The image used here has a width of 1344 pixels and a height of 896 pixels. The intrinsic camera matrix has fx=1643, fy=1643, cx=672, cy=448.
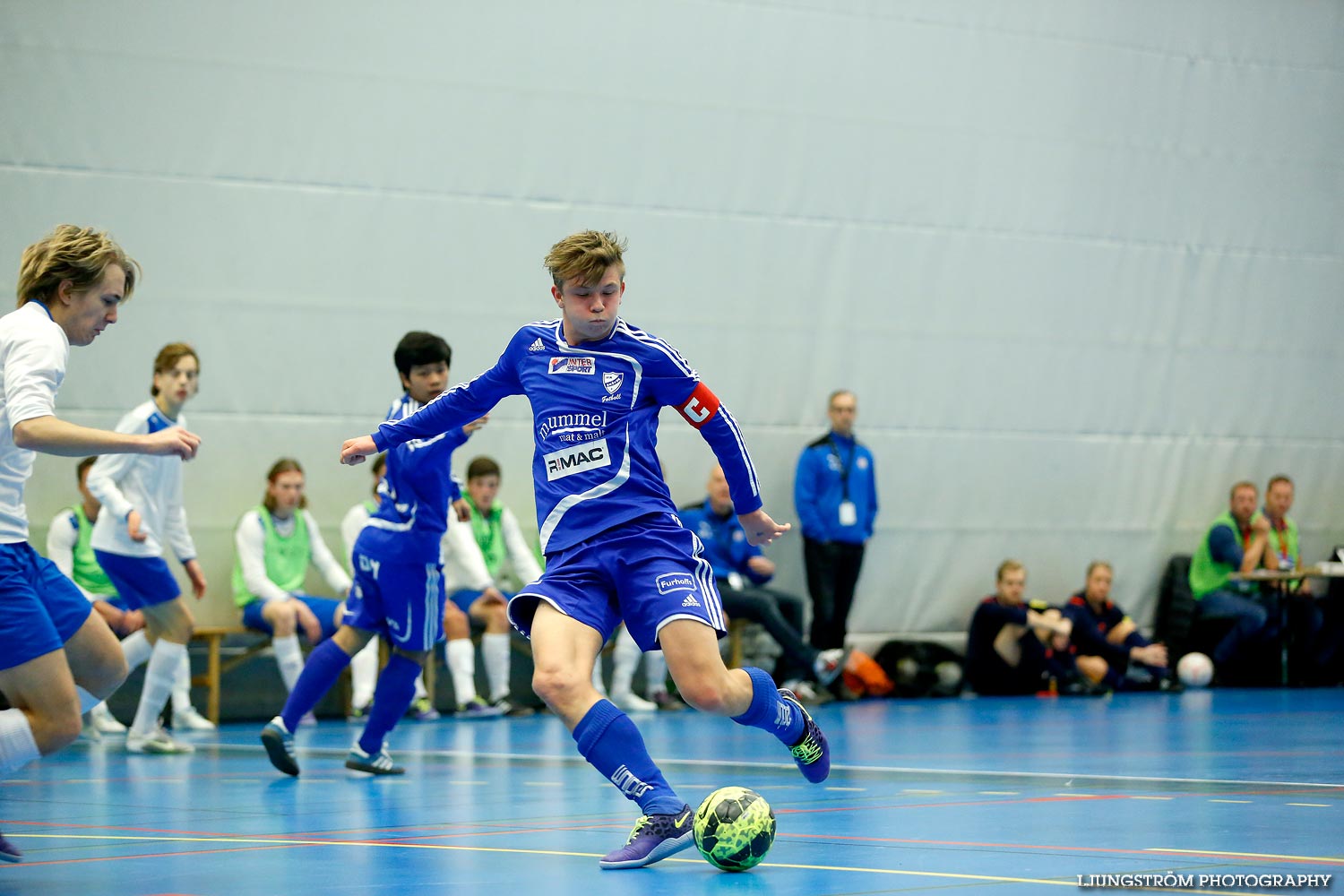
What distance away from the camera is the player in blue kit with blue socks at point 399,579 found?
6.91 meters

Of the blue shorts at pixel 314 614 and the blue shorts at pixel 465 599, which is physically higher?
the blue shorts at pixel 465 599

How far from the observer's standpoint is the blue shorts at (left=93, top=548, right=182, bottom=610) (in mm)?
8289

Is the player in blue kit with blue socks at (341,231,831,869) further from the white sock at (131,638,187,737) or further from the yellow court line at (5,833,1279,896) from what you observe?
the white sock at (131,638,187,737)

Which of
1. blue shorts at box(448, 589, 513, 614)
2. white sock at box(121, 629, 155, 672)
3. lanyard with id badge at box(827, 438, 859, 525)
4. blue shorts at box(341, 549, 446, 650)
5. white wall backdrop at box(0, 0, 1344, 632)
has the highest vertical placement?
white wall backdrop at box(0, 0, 1344, 632)

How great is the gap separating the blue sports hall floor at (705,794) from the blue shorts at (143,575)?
84 cm

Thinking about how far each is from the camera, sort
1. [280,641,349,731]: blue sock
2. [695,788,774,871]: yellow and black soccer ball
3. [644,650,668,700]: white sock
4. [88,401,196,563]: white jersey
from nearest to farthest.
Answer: [695,788,774,871]: yellow and black soccer ball → [280,641,349,731]: blue sock → [88,401,196,563]: white jersey → [644,650,668,700]: white sock

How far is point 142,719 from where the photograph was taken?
28.5 ft

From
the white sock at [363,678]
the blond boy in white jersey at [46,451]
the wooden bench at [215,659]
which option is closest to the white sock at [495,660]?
the white sock at [363,678]

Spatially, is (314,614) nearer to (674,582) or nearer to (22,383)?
(674,582)

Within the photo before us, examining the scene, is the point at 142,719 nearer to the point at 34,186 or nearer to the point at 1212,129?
the point at 34,186

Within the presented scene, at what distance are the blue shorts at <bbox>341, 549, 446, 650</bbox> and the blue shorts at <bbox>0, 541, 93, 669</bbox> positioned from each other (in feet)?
8.89

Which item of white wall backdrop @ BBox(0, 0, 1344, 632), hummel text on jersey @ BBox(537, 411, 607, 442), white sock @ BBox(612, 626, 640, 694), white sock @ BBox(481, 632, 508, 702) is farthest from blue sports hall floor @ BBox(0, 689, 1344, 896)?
white wall backdrop @ BBox(0, 0, 1344, 632)

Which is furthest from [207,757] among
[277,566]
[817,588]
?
[817,588]

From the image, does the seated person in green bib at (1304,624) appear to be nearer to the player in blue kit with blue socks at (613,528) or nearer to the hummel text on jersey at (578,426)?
the player in blue kit with blue socks at (613,528)
